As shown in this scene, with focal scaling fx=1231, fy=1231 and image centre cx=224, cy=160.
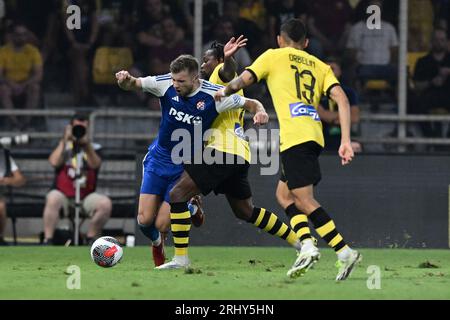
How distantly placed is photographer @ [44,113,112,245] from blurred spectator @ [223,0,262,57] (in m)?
2.87

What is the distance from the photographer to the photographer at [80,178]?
49.6 ft

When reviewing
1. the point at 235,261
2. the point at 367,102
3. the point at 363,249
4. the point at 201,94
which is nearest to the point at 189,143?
the point at 201,94

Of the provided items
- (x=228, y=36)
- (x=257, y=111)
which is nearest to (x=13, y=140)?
(x=228, y=36)

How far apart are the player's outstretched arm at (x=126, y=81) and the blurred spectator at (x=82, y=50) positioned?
279 inches

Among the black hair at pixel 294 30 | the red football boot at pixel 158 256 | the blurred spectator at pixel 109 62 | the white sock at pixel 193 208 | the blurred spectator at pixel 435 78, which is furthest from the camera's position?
the blurred spectator at pixel 109 62

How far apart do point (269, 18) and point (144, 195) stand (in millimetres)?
6772

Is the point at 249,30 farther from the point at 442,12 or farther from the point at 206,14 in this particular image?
the point at 442,12

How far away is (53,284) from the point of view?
925 cm

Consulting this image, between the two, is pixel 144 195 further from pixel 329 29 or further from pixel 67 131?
pixel 329 29

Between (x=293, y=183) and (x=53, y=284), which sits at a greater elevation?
(x=293, y=183)

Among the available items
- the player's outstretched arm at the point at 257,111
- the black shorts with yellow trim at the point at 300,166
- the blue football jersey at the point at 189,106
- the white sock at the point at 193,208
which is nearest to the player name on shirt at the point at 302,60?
the player's outstretched arm at the point at 257,111

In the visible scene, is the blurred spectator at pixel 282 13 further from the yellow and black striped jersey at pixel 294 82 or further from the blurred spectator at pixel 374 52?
the yellow and black striped jersey at pixel 294 82

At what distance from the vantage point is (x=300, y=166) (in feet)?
31.0

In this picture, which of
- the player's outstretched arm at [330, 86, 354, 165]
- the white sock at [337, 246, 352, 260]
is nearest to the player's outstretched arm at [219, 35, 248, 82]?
the player's outstretched arm at [330, 86, 354, 165]
